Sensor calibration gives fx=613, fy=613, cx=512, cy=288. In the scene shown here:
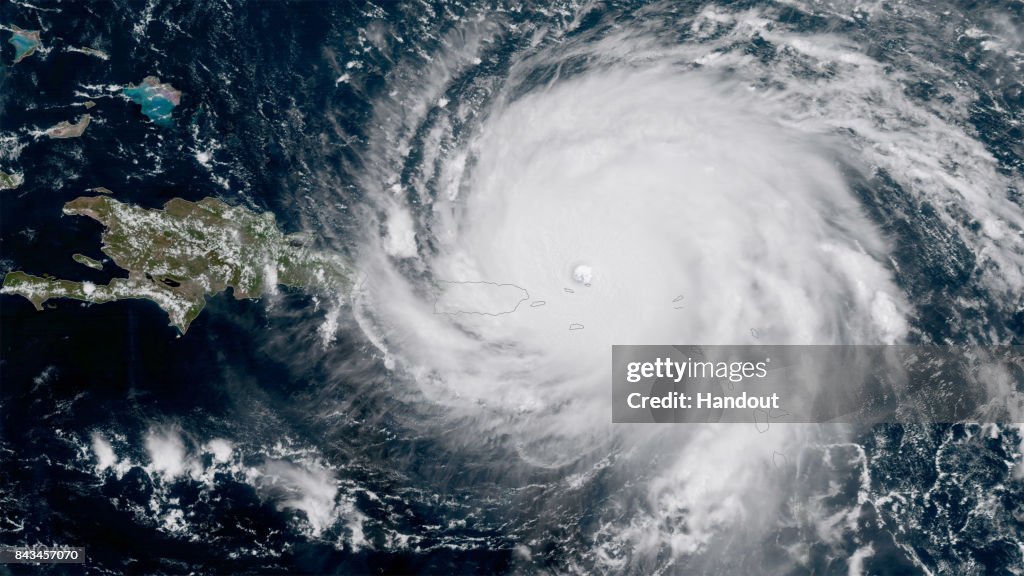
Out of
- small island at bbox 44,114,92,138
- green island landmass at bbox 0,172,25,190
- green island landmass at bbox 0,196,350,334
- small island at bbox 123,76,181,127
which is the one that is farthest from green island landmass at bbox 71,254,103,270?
small island at bbox 123,76,181,127

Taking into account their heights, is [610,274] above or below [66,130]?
below

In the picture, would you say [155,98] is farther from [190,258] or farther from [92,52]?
[190,258]

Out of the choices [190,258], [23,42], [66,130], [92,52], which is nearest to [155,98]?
[92,52]

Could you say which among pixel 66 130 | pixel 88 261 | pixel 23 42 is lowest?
pixel 88 261

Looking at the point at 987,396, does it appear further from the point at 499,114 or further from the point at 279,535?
the point at 279,535

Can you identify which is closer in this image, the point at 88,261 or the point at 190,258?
the point at 88,261

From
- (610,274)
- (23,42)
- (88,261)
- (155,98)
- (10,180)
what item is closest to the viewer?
(88,261)

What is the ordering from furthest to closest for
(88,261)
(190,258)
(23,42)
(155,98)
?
(23,42), (155,98), (190,258), (88,261)
